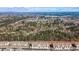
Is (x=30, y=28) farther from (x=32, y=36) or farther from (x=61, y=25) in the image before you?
(x=61, y=25)

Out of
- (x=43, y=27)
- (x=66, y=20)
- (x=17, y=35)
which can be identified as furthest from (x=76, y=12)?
(x=17, y=35)

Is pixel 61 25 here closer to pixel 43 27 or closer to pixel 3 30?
pixel 43 27
